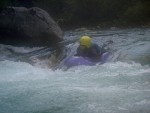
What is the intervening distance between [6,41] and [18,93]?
800 centimetres

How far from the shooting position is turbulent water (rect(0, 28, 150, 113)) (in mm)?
7020

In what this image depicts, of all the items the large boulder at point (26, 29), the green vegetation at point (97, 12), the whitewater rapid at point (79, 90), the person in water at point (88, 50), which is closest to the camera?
the whitewater rapid at point (79, 90)

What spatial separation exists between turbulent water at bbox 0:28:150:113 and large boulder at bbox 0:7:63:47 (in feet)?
9.65

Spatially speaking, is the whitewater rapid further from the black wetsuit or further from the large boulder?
the large boulder

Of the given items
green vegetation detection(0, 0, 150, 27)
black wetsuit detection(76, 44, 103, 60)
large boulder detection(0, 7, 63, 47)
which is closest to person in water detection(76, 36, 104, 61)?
black wetsuit detection(76, 44, 103, 60)

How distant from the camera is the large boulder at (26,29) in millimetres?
15641

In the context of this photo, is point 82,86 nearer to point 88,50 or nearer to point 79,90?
point 79,90

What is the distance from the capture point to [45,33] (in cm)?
1574

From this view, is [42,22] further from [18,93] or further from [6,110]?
[6,110]

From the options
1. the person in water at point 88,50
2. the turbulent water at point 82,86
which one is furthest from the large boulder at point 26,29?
the person in water at point 88,50

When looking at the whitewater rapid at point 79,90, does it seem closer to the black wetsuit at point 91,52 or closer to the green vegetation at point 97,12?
the black wetsuit at point 91,52

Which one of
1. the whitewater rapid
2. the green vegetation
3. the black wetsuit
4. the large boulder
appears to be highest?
the green vegetation

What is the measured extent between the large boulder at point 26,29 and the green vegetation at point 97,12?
4.20 metres

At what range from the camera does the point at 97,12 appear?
862 inches
